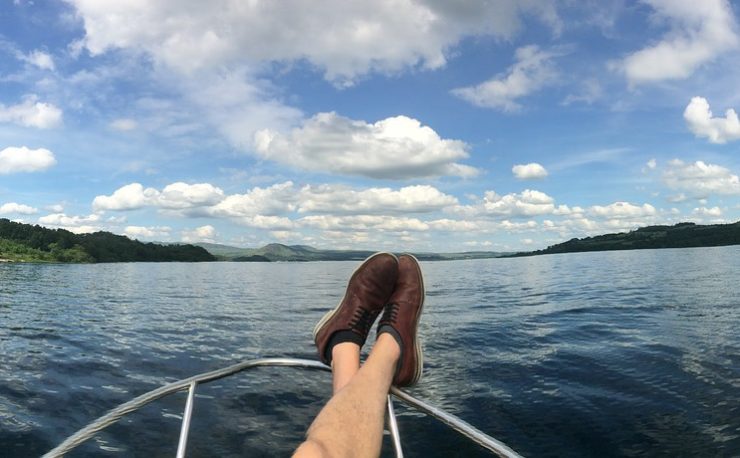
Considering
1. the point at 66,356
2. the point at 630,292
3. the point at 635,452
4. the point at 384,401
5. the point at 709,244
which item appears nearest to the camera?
the point at 384,401

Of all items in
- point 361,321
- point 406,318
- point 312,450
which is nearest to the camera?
point 312,450

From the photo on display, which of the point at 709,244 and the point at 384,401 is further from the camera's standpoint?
the point at 709,244

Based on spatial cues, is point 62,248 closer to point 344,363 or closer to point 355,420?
point 344,363

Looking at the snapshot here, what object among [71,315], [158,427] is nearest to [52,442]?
[158,427]

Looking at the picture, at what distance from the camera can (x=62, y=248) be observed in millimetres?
115625

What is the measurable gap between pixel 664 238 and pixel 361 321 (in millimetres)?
168897

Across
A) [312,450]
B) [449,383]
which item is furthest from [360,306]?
[449,383]

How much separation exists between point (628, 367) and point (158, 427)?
268 inches

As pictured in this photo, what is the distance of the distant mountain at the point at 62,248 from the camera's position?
104 m

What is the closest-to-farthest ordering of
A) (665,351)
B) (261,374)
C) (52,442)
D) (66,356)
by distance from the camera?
(52,442), (261,374), (665,351), (66,356)

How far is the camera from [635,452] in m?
4.44

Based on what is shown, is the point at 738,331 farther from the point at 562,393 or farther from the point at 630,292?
the point at 630,292

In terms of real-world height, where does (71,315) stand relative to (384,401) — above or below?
below

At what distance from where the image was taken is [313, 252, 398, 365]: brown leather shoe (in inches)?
159
